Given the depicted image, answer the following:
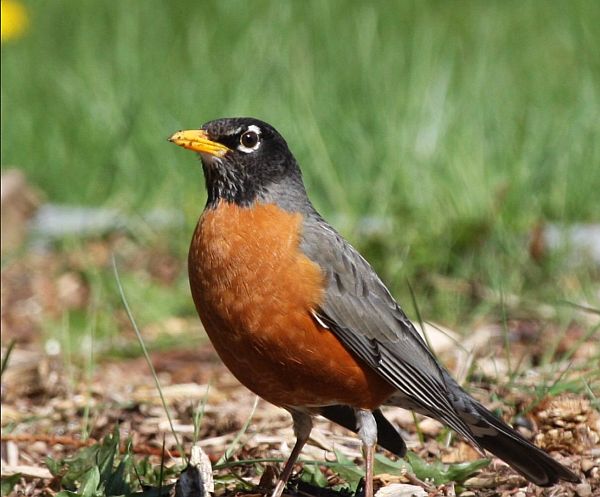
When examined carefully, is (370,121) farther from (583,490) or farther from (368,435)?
(583,490)

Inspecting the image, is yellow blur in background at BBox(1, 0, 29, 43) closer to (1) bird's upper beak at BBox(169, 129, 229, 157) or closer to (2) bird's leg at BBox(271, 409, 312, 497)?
(1) bird's upper beak at BBox(169, 129, 229, 157)

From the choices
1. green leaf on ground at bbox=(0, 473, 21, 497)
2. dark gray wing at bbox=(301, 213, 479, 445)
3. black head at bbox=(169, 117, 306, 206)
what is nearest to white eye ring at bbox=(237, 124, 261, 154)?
black head at bbox=(169, 117, 306, 206)

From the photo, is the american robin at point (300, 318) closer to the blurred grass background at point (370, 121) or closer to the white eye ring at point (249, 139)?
the white eye ring at point (249, 139)

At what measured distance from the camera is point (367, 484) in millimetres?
4070

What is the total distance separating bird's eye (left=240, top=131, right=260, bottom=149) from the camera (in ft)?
15.3

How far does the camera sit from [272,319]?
4.12 metres

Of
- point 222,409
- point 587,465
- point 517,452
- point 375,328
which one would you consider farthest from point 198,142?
point 587,465

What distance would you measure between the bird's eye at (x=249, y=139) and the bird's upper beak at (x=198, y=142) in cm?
7

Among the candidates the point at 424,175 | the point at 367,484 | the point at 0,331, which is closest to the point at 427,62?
the point at 424,175

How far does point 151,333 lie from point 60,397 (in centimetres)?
117

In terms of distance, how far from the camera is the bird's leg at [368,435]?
13.5 ft

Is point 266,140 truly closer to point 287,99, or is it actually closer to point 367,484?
point 367,484

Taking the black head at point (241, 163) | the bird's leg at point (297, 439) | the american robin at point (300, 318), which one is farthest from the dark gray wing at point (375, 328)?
the bird's leg at point (297, 439)

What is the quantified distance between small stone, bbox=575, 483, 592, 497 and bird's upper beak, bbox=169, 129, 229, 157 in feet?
5.84
